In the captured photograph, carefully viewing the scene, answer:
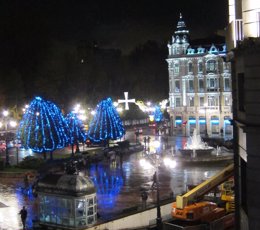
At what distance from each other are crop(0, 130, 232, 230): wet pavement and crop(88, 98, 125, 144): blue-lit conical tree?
676 cm

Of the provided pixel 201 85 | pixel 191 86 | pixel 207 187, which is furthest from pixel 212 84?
pixel 207 187

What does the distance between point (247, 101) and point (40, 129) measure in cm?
3603

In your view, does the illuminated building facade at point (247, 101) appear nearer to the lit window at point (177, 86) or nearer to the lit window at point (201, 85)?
the lit window at point (201, 85)

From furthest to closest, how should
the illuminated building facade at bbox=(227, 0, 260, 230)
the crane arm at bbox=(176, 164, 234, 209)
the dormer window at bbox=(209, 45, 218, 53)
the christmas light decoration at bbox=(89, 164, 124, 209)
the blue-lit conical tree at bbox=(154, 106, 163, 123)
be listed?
the blue-lit conical tree at bbox=(154, 106, 163, 123)
the dormer window at bbox=(209, 45, 218, 53)
the christmas light decoration at bbox=(89, 164, 124, 209)
the crane arm at bbox=(176, 164, 234, 209)
the illuminated building facade at bbox=(227, 0, 260, 230)

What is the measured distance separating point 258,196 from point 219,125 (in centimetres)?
7360

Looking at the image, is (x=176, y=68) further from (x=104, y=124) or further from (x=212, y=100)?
(x=104, y=124)

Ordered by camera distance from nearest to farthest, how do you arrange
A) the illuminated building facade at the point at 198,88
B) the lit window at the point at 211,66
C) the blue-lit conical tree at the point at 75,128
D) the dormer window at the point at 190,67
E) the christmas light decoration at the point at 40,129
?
the christmas light decoration at the point at 40,129 → the blue-lit conical tree at the point at 75,128 → the illuminated building facade at the point at 198,88 → the lit window at the point at 211,66 → the dormer window at the point at 190,67

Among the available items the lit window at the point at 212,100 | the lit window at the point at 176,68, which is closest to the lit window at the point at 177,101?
the lit window at the point at 176,68

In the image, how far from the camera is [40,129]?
163ft

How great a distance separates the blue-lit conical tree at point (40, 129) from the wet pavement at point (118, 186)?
14.4 feet

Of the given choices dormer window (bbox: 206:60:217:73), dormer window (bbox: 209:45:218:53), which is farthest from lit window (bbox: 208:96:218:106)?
dormer window (bbox: 209:45:218:53)

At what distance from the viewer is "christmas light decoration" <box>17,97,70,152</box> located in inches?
1955

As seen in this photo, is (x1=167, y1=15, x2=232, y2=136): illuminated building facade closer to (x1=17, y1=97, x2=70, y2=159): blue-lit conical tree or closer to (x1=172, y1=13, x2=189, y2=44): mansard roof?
(x1=172, y1=13, x2=189, y2=44): mansard roof

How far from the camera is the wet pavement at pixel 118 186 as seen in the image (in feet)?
100
